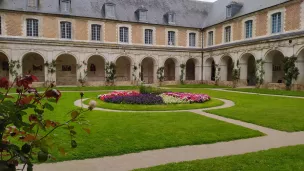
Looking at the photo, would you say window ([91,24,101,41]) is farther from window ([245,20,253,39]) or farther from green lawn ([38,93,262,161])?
green lawn ([38,93,262,161])

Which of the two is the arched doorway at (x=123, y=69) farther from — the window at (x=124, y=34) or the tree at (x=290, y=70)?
the tree at (x=290, y=70)

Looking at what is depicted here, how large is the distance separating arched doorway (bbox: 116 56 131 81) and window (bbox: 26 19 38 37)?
9.23 meters

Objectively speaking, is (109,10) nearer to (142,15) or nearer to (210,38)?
(142,15)

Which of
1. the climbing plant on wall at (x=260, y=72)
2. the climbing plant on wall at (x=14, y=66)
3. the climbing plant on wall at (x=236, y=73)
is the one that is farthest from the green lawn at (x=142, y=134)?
the climbing plant on wall at (x=236, y=73)

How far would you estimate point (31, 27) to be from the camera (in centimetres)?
2200

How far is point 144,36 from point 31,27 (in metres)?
10.8

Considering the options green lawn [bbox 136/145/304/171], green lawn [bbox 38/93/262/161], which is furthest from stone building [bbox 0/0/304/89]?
green lawn [bbox 136/145/304/171]

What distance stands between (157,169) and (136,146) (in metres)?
1.25

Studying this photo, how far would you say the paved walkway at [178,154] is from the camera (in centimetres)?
401

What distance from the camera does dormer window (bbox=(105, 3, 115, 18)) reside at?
2467 centimetres

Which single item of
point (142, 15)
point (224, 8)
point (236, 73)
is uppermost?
point (224, 8)

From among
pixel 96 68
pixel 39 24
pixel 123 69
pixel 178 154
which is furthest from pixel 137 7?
pixel 178 154

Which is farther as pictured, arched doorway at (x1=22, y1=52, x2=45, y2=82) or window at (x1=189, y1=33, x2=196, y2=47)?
window at (x1=189, y1=33, x2=196, y2=47)

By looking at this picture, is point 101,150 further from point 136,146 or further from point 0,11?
point 0,11
